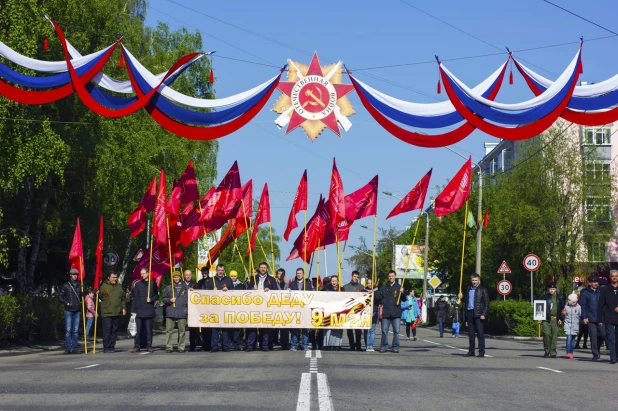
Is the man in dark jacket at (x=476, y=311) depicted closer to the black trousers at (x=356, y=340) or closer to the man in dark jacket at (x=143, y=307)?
the black trousers at (x=356, y=340)

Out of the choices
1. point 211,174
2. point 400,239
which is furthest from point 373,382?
point 400,239

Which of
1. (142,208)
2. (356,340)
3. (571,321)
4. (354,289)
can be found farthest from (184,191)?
(571,321)

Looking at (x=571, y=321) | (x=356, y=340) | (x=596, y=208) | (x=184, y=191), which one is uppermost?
(x=596, y=208)

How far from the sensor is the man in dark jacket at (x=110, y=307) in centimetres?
2298

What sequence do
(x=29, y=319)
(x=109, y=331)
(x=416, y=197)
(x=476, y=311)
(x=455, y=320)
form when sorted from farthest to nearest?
(x=455, y=320), (x=29, y=319), (x=416, y=197), (x=109, y=331), (x=476, y=311)

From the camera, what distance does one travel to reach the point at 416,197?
24141 millimetres

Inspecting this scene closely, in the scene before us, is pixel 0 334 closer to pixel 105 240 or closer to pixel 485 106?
pixel 105 240

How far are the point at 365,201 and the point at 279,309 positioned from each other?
4.23m

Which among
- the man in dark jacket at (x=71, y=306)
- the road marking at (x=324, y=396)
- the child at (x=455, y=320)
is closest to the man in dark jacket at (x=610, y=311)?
the road marking at (x=324, y=396)

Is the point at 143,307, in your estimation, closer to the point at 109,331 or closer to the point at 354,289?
the point at 109,331

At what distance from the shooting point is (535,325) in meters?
39.9

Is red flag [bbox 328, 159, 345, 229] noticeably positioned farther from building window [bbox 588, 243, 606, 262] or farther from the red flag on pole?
building window [bbox 588, 243, 606, 262]

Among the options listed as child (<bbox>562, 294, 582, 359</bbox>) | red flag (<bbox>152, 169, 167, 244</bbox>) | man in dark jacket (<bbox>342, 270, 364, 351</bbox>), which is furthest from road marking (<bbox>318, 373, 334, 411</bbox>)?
red flag (<bbox>152, 169, 167, 244</bbox>)

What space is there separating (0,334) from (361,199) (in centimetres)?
959
